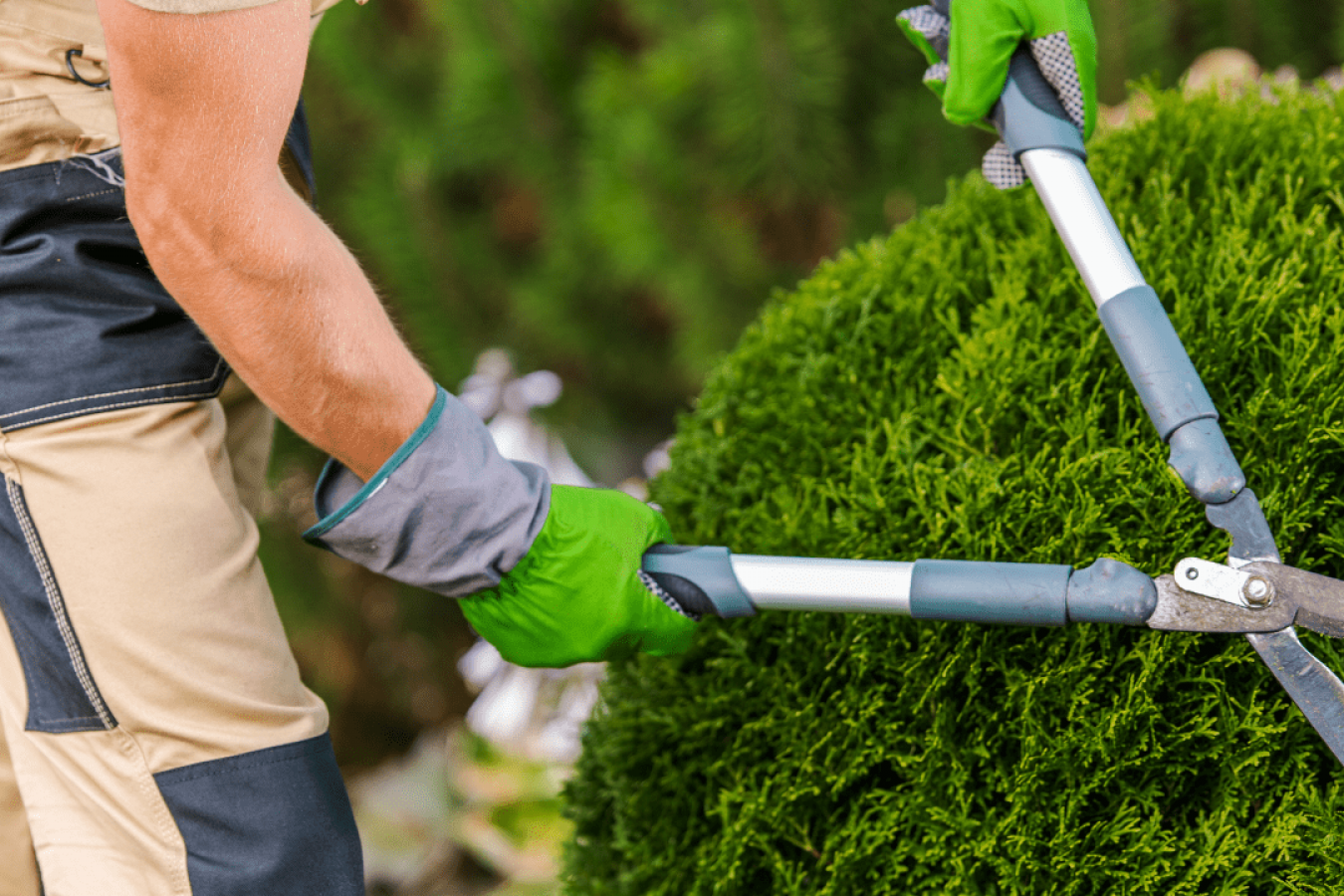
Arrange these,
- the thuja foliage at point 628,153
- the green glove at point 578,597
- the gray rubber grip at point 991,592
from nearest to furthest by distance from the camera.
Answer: the gray rubber grip at point 991,592
the green glove at point 578,597
the thuja foliage at point 628,153

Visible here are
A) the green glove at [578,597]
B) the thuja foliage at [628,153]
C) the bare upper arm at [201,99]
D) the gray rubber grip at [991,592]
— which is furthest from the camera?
the thuja foliage at [628,153]

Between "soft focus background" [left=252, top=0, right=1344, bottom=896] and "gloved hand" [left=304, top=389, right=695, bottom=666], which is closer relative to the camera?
"gloved hand" [left=304, top=389, right=695, bottom=666]

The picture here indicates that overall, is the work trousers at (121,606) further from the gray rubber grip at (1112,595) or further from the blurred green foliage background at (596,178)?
the blurred green foliage background at (596,178)

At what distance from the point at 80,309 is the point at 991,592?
32.0 inches

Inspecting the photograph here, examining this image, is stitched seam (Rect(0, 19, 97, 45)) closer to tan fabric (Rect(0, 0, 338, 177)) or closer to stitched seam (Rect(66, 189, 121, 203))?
tan fabric (Rect(0, 0, 338, 177))

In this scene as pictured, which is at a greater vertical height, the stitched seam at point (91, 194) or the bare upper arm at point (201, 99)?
the bare upper arm at point (201, 99)

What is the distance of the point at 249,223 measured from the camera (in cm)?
86

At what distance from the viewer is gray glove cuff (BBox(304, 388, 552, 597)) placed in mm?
979

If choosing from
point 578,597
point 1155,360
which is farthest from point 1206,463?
point 578,597

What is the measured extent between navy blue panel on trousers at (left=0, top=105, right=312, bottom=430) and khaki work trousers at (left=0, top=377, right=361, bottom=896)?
0.02 m

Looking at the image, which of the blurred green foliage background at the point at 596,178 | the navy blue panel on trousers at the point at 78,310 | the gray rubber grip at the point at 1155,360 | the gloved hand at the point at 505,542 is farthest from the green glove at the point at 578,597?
the blurred green foliage background at the point at 596,178

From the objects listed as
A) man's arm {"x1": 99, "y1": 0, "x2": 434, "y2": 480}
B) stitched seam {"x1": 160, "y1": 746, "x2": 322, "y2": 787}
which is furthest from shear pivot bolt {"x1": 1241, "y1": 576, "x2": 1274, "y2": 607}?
stitched seam {"x1": 160, "y1": 746, "x2": 322, "y2": 787}

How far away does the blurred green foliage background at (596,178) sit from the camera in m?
2.31

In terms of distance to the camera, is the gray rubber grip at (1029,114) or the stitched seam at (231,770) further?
the gray rubber grip at (1029,114)
